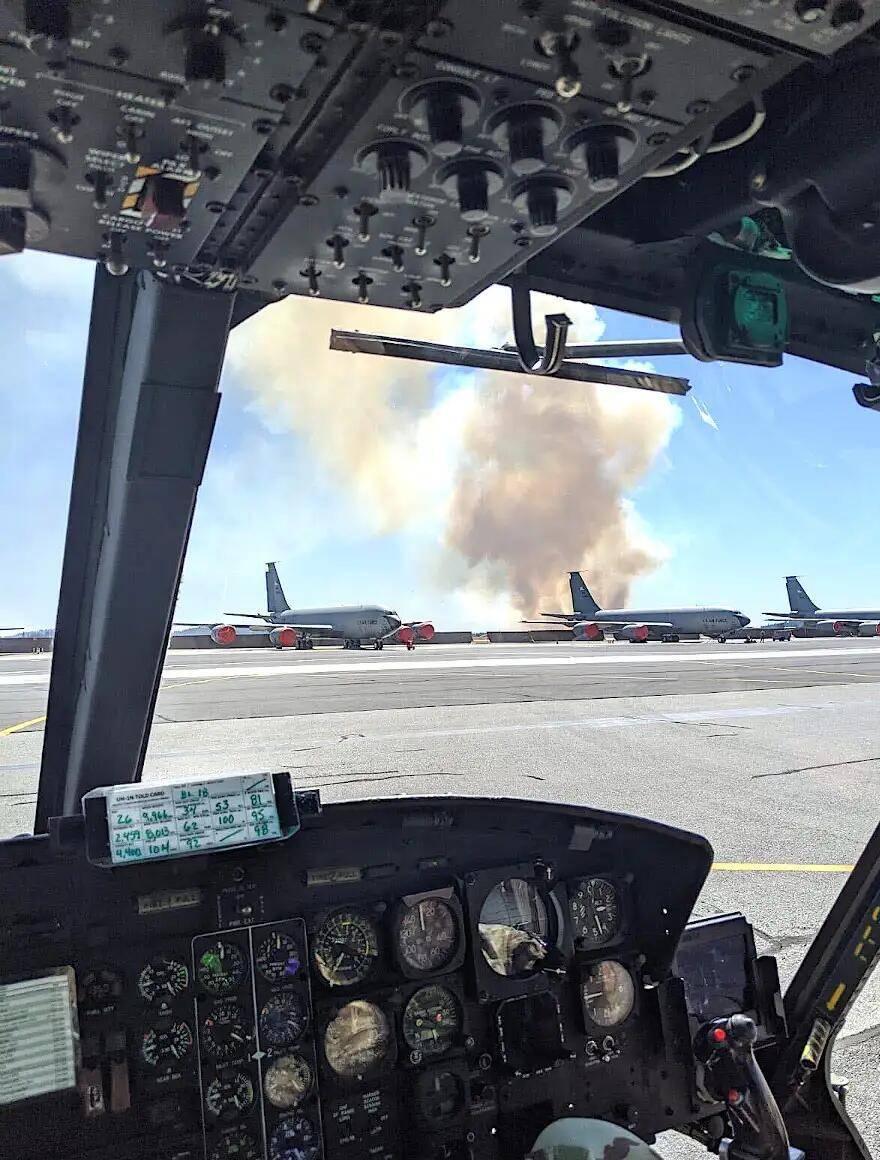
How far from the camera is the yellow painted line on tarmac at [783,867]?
4.64m

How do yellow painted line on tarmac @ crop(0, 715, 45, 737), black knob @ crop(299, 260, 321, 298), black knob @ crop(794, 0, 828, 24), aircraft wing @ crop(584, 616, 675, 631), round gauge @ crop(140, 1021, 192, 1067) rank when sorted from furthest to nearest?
aircraft wing @ crop(584, 616, 675, 631), yellow painted line on tarmac @ crop(0, 715, 45, 737), round gauge @ crop(140, 1021, 192, 1067), black knob @ crop(299, 260, 321, 298), black knob @ crop(794, 0, 828, 24)

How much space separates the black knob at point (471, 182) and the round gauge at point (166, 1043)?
5.44ft

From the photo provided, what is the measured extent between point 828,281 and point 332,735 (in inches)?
328

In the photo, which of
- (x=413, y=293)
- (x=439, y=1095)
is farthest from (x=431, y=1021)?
(x=413, y=293)

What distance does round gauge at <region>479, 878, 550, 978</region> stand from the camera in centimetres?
207

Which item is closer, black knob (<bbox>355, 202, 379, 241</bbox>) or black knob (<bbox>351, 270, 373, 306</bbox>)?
black knob (<bbox>355, 202, 379, 241</bbox>)

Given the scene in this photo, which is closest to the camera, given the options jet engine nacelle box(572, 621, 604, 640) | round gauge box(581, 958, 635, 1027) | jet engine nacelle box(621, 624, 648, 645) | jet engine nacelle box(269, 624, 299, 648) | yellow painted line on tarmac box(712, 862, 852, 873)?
round gauge box(581, 958, 635, 1027)

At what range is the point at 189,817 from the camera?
1.80m

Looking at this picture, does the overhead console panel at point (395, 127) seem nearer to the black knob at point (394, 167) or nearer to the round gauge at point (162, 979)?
the black knob at point (394, 167)

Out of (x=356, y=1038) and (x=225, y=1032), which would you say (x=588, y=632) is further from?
(x=225, y=1032)

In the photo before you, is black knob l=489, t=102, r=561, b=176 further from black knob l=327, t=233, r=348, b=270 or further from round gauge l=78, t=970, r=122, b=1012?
round gauge l=78, t=970, r=122, b=1012

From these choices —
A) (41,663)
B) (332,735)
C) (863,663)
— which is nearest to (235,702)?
(332,735)

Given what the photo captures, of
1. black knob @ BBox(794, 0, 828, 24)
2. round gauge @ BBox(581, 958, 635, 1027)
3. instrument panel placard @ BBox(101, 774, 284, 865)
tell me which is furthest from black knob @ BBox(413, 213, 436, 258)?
round gauge @ BBox(581, 958, 635, 1027)

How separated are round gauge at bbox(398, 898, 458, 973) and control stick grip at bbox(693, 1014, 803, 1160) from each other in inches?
25.5
